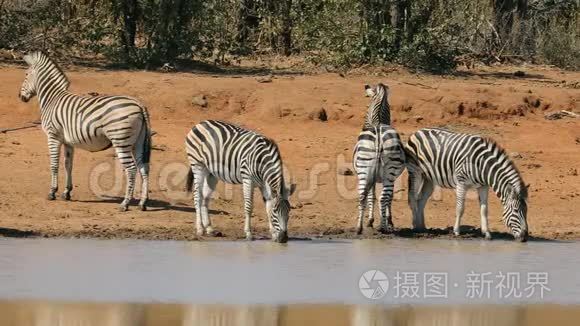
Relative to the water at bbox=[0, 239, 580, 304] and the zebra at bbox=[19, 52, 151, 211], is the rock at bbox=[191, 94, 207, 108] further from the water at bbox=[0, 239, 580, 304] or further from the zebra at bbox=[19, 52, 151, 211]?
the water at bbox=[0, 239, 580, 304]

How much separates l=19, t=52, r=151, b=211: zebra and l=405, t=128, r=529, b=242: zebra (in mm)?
3327

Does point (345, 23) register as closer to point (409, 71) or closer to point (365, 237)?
point (409, 71)

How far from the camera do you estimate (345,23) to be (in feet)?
84.5

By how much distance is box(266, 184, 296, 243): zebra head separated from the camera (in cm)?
1577

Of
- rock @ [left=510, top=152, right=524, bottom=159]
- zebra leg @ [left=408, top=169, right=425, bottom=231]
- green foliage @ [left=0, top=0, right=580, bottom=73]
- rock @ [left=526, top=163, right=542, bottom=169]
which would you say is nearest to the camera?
zebra leg @ [left=408, top=169, right=425, bottom=231]

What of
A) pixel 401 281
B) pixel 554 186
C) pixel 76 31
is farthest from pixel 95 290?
pixel 76 31

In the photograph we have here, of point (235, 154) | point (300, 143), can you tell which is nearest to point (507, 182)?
point (235, 154)

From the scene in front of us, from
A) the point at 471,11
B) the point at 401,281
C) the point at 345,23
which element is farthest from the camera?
the point at 471,11

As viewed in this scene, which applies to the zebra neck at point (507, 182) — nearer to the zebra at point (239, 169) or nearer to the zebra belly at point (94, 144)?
the zebra at point (239, 169)

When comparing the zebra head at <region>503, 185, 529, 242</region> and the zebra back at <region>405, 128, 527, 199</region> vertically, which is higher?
the zebra back at <region>405, 128, 527, 199</region>

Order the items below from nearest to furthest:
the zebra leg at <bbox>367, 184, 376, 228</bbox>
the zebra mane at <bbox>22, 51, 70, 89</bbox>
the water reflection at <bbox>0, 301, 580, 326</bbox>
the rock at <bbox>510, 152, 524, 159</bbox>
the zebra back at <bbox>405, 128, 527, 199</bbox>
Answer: the water reflection at <bbox>0, 301, 580, 326</bbox>, the zebra back at <bbox>405, 128, 527, 199</bbox>, the zebra leg at <bbox>367, 184, 376, 228</bbox>, the zebra mane at <bbox>22, 51, 70, 89</bbox>, the rock at <bbox>510, 152, 524, 159</bbox>

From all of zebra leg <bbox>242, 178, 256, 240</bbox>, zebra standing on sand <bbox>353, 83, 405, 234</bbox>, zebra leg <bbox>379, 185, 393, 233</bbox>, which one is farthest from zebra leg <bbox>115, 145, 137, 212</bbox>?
zebra leg <bbox>379, 185, 393, 233</bbox>

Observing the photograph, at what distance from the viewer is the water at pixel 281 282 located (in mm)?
11930

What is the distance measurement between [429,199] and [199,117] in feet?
14.2
